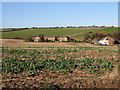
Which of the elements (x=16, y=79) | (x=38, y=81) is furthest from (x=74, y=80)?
(x=16, y=79)

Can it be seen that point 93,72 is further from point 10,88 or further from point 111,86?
point 10,88

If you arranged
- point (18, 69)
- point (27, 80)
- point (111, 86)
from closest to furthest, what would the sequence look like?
point (111, 86) < point (27, 80) < point (18, 69)

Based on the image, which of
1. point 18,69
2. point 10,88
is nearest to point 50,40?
point 18,69

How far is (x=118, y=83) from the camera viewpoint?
9148 mm

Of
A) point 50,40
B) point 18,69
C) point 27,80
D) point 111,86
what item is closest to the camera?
point 111,86

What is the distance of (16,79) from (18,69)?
187cm

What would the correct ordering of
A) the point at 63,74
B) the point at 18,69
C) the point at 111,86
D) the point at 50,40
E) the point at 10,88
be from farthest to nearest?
the point at 50,40 < the point at 18,69 < the point at 63,74 < the point at 111,86 < the point at 10,88

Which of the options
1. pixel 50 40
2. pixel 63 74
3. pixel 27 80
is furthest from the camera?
pixel 50 40

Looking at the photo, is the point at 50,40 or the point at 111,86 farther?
the point at 50,40

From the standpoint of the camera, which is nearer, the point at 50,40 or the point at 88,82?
the point at 88,82

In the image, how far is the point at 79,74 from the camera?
10.7 m

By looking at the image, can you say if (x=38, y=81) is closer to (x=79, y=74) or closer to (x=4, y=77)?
(x=4, y=77)

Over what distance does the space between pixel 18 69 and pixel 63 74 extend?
261 centimetres

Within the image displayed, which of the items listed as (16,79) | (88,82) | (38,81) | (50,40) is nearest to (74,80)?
(88,82)
